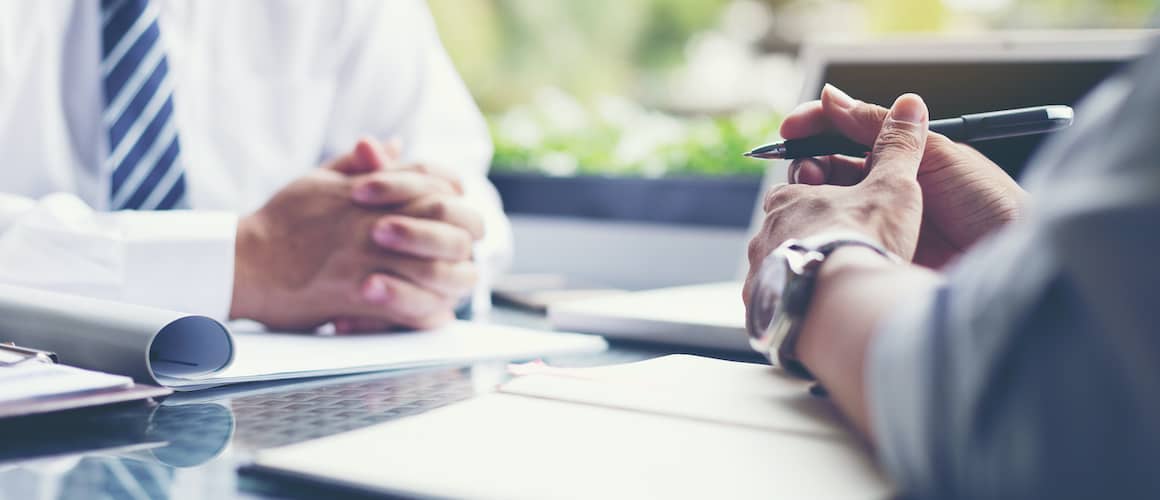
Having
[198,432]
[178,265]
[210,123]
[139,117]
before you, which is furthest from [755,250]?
[210,123]

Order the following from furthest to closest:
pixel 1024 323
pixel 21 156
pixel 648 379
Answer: pixel 21 156
pixel 648 379
pixel 1024 323

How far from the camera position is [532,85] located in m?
4.25

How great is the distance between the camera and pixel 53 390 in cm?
45

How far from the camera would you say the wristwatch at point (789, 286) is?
427 mm

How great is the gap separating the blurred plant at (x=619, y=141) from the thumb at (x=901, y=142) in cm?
92

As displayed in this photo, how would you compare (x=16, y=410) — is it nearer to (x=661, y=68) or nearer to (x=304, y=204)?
(x=304, y=204)

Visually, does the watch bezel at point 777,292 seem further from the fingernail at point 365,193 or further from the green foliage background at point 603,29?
the green foliage background at point 603,29

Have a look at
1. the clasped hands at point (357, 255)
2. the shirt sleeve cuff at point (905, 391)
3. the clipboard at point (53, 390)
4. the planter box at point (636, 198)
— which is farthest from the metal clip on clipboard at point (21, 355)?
the planter box at point (636, 198)

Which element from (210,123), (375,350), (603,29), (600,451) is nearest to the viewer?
(600,451)

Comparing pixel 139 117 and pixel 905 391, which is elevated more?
pixel 139 117

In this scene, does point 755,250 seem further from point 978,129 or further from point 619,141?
point 619,141

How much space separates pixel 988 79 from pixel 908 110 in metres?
0.40

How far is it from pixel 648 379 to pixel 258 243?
17.9 inches

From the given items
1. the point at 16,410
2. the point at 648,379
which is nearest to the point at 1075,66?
the point at 648,379
